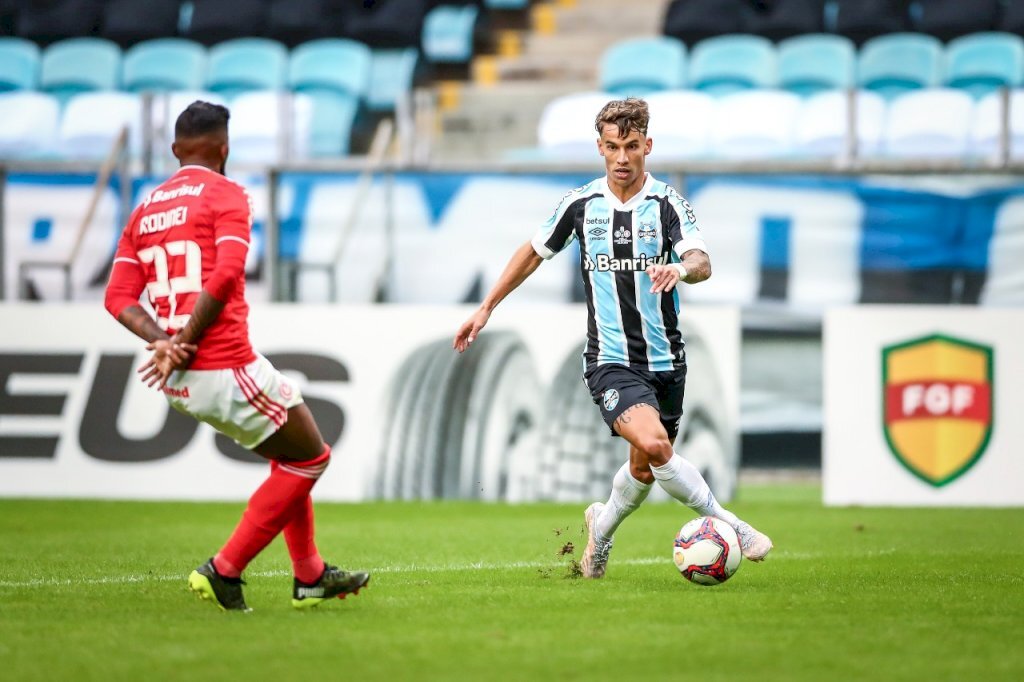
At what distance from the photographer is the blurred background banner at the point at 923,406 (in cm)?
1153

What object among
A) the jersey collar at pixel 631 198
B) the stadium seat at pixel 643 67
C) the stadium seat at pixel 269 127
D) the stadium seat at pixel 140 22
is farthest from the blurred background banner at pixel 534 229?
the stadium seat at pixel 140 22

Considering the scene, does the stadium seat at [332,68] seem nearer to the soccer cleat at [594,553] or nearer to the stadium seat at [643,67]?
the stadium seat at [643,67]

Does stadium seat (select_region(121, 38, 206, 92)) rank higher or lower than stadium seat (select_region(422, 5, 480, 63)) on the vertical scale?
lower

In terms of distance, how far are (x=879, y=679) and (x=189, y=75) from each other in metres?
16.0

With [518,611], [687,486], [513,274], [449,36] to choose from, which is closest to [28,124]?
[449,36]

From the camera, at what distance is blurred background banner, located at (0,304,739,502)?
11734mm

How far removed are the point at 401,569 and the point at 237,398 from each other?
2.03 metres

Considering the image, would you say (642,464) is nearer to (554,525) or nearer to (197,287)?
(197,287)

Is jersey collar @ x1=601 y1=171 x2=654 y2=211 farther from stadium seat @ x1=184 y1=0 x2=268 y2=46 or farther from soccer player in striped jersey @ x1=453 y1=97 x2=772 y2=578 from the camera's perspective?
stadium seat @ x1=184 y1=0 x2=268 y2=46

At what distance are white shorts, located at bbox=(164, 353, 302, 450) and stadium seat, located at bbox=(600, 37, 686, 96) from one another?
12192 millimetres

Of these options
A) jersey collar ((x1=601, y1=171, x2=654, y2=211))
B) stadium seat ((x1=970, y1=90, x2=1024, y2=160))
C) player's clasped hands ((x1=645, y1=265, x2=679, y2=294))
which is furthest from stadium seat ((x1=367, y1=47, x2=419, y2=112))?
player's clasped hands ((x1=645, y1=265, x2=679, y2=294))

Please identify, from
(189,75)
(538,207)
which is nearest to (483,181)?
(538,207)

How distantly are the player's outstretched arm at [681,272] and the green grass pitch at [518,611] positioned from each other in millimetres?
1243

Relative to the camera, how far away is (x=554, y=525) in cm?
994
